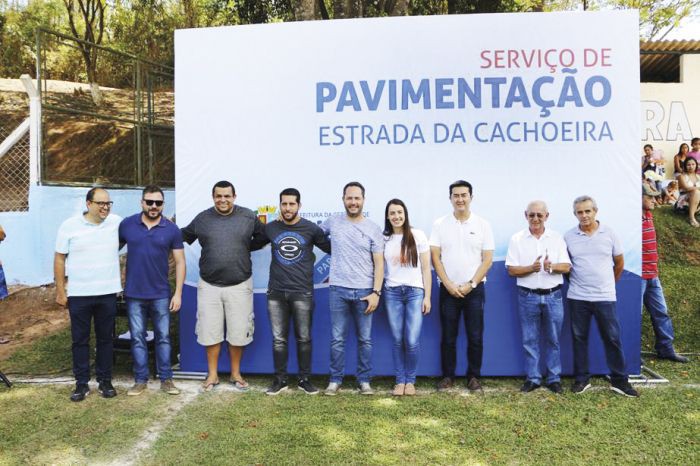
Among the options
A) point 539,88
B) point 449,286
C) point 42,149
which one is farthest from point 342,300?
point 42,149

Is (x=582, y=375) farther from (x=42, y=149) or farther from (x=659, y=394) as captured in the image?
(x=42, y=149)

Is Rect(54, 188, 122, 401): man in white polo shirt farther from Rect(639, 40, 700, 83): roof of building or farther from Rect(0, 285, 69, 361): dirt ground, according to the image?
Rect(639, 40, 700, 83): roof of building

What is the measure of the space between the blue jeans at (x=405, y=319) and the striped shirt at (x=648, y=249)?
235cm

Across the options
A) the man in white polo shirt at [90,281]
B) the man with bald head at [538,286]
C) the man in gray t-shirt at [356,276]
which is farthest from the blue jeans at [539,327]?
the man in white polo shirt at [90,281]

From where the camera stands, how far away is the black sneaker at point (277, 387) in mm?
4773

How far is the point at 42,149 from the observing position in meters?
7.73

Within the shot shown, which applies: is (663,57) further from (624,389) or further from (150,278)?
(150,278)

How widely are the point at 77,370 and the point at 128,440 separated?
107 cm

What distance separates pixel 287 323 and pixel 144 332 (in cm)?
118

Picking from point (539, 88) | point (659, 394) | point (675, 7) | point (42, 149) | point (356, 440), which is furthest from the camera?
point (675, 7)

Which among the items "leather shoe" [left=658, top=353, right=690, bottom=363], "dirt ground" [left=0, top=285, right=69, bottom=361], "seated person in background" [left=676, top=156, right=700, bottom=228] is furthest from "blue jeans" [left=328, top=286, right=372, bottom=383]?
"seated person in background" [left=676, top=156, right=700, bottom=228]

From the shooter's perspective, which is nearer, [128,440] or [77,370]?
[128,440]

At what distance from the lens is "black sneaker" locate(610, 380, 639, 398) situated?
14.9ft

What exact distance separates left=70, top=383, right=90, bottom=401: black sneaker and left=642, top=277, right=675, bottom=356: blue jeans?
16.4ft
